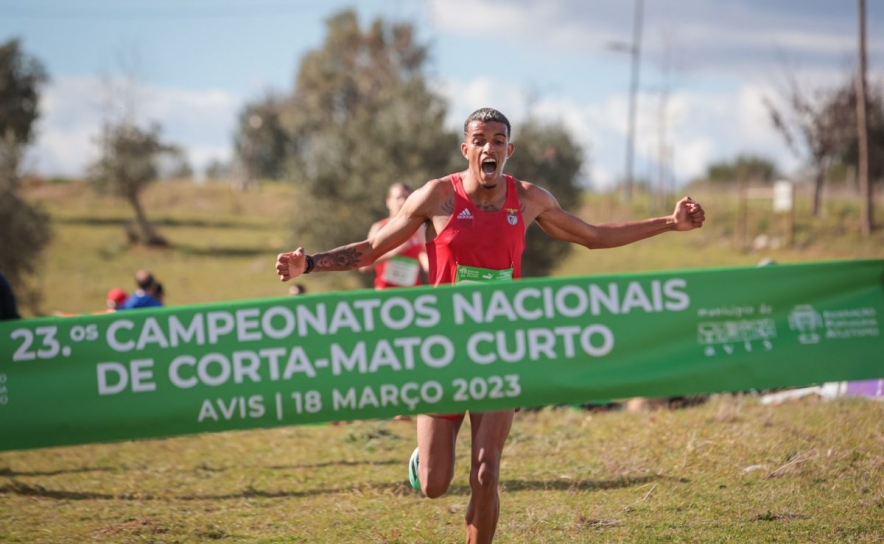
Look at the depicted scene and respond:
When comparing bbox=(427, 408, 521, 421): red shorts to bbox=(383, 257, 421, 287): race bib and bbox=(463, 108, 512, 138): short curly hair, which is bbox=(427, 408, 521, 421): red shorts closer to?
bbox=(463, 108, 512, 138): short curly hair

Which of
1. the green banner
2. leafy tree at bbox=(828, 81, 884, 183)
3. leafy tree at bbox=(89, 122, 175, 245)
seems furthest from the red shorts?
leafy tree at bbox=(89, 122, 175, 245)

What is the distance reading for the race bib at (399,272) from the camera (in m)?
10.7

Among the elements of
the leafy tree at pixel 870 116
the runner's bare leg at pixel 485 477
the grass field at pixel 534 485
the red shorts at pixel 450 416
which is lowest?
the grass field at pixel 534 485

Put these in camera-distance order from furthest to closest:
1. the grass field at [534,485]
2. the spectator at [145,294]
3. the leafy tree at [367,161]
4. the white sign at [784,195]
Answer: the white sign at [784,195] → the leafy tree at [367,161] → the spectator at [145,294] → the grass field at [534,485]

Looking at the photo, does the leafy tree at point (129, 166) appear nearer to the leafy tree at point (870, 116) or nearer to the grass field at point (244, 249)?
the grass field at point (244, 249)

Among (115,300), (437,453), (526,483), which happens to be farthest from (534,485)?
(115,300)

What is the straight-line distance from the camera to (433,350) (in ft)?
15.7

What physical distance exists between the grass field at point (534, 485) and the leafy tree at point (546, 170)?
59.0 ft

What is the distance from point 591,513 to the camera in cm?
645

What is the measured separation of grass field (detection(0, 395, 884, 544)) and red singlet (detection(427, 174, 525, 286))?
1849 millimetres

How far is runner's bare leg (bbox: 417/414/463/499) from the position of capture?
17.1ft

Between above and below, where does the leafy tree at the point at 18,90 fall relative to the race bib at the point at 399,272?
above

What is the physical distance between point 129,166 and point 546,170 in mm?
22763

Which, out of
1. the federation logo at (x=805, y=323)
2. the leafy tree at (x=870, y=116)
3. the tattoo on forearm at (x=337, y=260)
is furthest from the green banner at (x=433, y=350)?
the leafy tree at (x=870, y=116)
